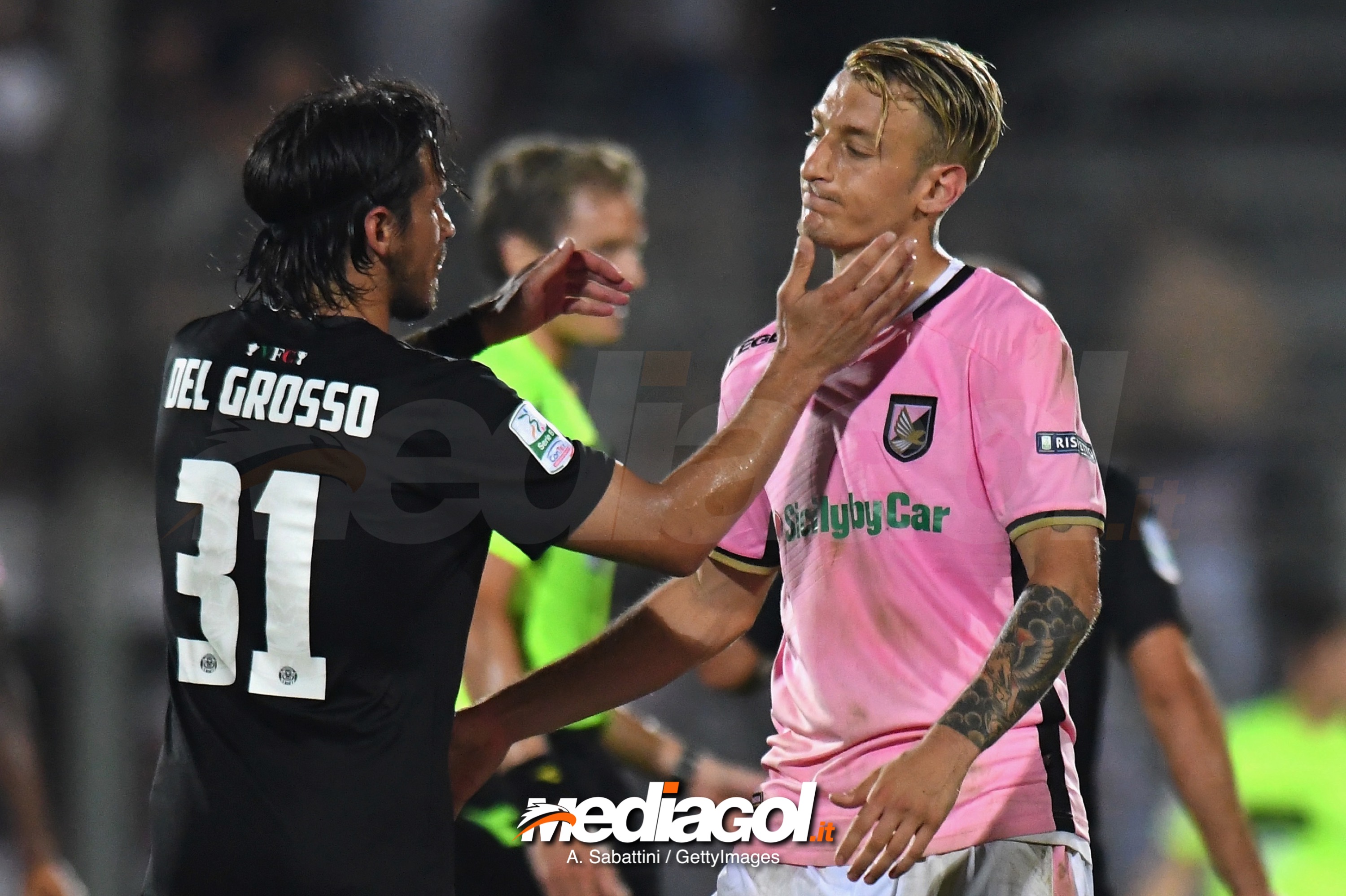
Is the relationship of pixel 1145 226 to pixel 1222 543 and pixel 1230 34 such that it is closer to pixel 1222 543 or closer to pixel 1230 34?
pixel 1230 34

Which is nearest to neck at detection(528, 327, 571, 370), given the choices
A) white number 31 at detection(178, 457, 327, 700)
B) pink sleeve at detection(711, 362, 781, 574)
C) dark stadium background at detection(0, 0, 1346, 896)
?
dark stadium background at detection(0, 0, 1346, 896)

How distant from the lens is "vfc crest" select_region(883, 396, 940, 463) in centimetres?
216

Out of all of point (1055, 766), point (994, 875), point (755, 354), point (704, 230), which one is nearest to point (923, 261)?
point (755, 354)

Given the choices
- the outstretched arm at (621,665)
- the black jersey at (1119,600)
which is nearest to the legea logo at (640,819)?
the outstretched arm at (621,665)

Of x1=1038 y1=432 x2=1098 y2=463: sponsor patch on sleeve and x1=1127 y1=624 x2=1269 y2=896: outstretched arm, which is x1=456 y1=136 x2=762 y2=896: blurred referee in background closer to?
x1=1127 y1=624 x2=1269 y2=896: outstretched arm

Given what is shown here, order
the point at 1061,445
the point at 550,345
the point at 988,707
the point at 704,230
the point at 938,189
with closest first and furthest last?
the point at 988,707, the point at 1061,445, the point at 938,189, the point at 550,345, the point at 704,230

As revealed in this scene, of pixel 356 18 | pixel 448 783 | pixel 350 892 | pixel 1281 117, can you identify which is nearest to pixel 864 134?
pixel 448 783

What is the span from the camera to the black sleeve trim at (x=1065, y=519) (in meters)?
2.01

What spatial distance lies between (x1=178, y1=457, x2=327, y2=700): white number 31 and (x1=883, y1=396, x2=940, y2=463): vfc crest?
0.84 m

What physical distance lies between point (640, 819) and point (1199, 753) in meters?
1.19

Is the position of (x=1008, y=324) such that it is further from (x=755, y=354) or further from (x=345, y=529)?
(x=345, y=529)

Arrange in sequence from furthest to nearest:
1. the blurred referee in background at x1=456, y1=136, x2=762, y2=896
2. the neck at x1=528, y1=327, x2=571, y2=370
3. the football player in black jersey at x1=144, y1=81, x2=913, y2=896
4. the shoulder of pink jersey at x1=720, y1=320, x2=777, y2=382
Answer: the neck at x1=528, y1=327, x2=571, y2=370, the blurred referee in background at x1=456, y1=136, x2=762, y2=896, the shoulder of pink jersey at x1=720, y1=320, x2=777, y2=382, the football player in black jersey at x1=144, y1=81, x2=913, y2=896

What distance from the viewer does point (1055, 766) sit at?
7.08 feet

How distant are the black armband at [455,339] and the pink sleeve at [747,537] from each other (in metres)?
0.46
